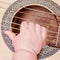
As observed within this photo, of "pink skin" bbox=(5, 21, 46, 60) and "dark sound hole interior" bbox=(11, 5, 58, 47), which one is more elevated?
"dark sound hole interior" bbox=(11, 5, 58, 47)

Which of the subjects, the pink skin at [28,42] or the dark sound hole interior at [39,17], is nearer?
the pink skin at [28,42]

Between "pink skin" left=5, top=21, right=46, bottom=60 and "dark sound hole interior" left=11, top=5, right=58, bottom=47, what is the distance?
1.11 feet

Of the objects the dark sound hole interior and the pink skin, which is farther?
the dark sound hole interior

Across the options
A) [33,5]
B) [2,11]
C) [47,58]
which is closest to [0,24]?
[2,11]

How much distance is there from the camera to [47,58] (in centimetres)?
109

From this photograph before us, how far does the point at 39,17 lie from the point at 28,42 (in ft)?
1.38

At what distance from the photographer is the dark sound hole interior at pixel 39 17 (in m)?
1.09

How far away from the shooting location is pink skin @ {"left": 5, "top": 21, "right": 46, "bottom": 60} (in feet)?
2.30

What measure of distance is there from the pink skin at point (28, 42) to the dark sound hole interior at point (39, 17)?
1.11 feet

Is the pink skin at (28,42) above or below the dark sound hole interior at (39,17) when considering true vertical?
below

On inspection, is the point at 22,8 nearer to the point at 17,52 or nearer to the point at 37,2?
the point at 37,2

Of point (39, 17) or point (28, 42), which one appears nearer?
point (28, 42)

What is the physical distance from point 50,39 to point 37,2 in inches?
8.1

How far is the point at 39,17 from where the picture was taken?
112 centimetres
